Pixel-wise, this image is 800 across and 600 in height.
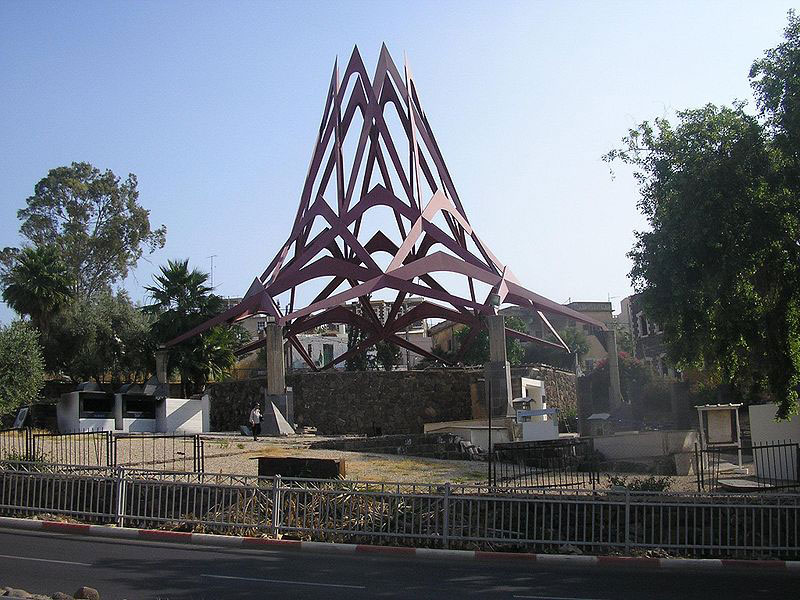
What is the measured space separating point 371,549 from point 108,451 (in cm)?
771

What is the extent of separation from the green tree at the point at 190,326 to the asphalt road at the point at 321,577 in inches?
958

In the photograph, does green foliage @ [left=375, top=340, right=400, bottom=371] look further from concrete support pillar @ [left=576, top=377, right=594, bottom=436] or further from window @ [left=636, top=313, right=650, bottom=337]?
window @ [left=636, top=313, right=650, bottom=337]

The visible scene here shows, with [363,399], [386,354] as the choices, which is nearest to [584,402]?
[363,399]

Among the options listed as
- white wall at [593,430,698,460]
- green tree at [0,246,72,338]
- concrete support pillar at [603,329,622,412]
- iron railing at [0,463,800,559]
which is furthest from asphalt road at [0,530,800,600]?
concrete support pillar at [603,329,622,412]

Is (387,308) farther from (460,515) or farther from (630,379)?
(460,515)

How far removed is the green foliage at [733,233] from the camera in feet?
48.2

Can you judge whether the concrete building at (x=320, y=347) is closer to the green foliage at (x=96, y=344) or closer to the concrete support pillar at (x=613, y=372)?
the green foliage at (x=96, y=344)

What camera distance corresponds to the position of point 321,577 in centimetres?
1048

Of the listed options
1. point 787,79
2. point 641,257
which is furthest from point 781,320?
point 787,79

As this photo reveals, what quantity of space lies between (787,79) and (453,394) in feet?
90.2

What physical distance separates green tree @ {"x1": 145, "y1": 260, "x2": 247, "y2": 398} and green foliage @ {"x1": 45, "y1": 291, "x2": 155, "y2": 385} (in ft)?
9.53

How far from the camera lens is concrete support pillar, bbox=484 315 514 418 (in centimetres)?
3319

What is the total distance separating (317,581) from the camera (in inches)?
401

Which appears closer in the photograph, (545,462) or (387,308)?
(545,462)
